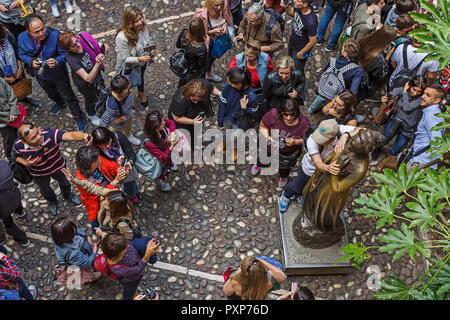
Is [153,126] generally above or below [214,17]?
below

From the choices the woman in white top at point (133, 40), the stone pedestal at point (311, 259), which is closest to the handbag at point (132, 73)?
the woman in white top at point (133, 40)

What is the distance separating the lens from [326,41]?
9859 mm

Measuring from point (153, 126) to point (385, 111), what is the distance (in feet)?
13.6

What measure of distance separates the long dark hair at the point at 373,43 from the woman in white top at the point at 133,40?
3649 mm

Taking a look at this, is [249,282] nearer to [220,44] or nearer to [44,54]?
[220,44]

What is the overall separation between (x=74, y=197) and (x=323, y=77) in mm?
4683

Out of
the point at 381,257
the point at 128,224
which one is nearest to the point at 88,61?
the point at 128,224

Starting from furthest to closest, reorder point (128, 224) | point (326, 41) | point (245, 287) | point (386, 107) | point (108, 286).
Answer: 1. point (326, 41)
2. point (386, 107)
3. point (108, 286)
4. point (128, 224)
5. point (245, 287)

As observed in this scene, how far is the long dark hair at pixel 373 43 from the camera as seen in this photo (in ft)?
24.0

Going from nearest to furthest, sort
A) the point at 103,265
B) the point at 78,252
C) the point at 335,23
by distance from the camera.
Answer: the point at 103,265 → the point at 78,252 → the point at 335,23

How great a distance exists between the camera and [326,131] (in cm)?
593

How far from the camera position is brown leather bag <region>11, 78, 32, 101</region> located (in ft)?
26.3

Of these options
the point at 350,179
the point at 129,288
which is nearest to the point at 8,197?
the point at 129,288

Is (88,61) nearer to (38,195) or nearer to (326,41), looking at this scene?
(38,195)
